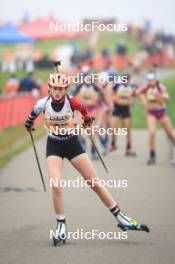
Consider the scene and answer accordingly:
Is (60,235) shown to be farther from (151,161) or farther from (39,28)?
(39,28)

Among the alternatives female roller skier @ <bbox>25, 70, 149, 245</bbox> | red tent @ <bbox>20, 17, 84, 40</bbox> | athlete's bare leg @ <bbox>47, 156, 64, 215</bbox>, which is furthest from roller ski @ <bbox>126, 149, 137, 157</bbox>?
red tent @ <bbox>20, 17, 84, 40</bbox>

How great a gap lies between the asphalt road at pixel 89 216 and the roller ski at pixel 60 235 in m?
0.08

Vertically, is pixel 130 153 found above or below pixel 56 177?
above

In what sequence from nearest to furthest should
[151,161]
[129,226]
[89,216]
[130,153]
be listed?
[129,226]
[89,216]
[151,161]
[130,153]

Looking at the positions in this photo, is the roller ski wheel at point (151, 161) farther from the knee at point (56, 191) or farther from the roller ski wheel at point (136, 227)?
the knee at point (56, 191)

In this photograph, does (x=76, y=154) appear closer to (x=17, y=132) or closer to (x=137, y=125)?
(x=17, y=132)

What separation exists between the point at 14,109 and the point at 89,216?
46.5 ft

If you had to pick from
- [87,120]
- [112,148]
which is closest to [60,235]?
[87,120]

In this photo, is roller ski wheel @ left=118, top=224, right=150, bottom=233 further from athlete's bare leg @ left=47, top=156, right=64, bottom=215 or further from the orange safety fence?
the orange safety fence

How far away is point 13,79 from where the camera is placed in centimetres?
2952

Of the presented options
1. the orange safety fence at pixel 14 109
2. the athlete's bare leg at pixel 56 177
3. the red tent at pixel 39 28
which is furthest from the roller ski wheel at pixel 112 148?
the red tent at pixel 39 28

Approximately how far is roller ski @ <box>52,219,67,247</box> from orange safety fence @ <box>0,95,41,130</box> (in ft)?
45.3

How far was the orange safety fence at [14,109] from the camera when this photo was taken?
23.2 metres

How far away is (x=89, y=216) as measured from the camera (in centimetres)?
1059
